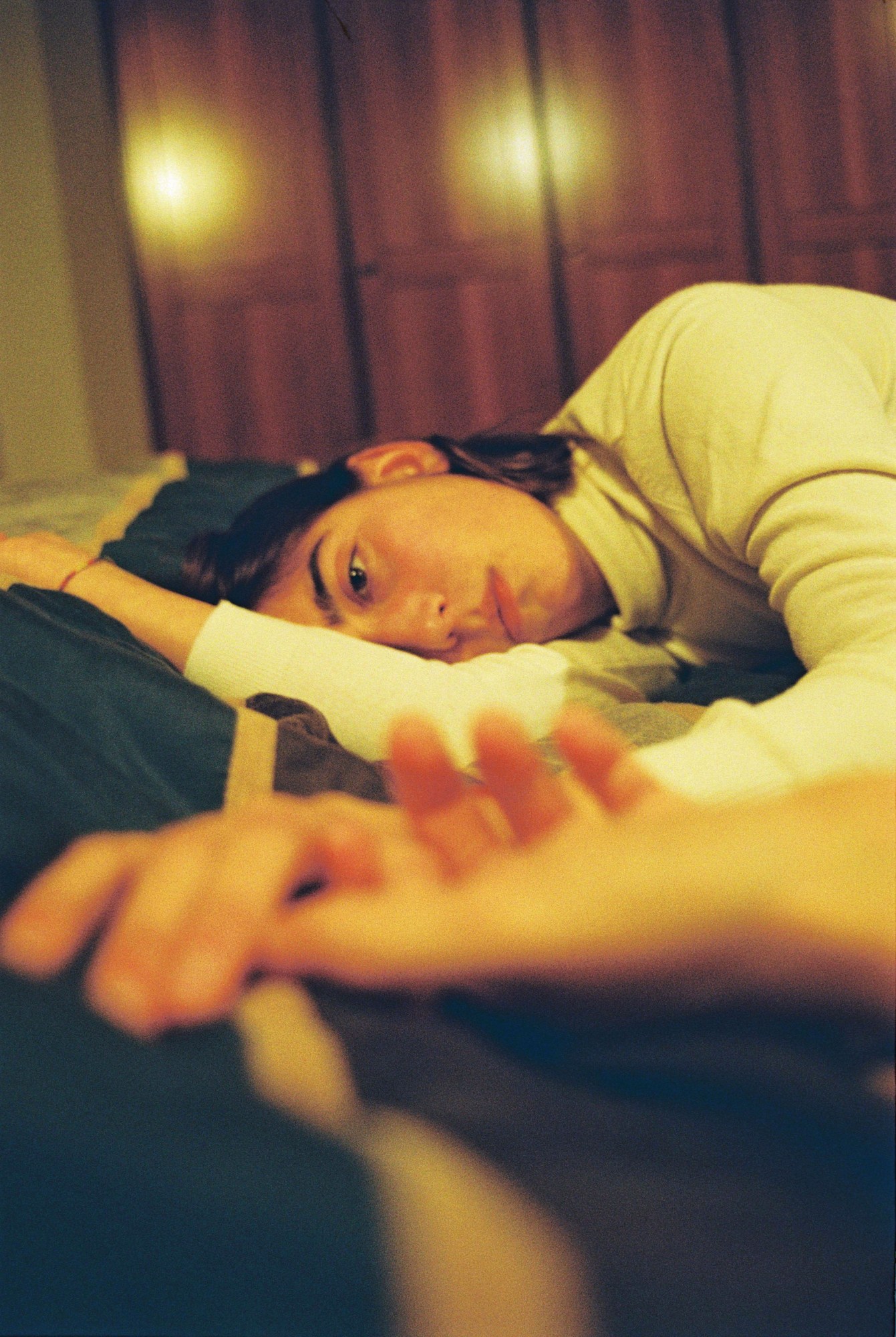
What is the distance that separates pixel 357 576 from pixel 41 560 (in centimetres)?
29

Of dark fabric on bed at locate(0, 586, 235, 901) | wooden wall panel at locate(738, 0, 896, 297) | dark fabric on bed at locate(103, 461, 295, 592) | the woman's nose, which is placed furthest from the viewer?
wooden wall panel at locate(738, 0, 896, 297)

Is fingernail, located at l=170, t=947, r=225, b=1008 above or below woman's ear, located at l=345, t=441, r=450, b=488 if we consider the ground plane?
below

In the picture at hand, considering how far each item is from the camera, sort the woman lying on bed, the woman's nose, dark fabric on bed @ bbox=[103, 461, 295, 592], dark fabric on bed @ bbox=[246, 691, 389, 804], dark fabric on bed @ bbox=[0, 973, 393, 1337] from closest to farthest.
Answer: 1. dark fabric on bed @ bbox=[0, 973, 393, 1337]
2. dark fabric on bed @ bbox=[246, 691, 389, 804]
3. the woman lying on bed
4. the woman's nose
5. dark fabric on bed @ bbox=[103, 461, 295, 592]

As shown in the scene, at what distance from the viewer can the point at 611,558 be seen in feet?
3.43

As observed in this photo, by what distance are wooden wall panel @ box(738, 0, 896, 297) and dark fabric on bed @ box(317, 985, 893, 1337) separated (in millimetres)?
3001

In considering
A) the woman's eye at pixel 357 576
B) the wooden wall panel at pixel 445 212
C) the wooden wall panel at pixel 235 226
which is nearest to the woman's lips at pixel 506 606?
the woman's eye at pixel 357 576

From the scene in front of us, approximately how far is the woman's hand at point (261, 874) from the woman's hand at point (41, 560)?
0.62 metres

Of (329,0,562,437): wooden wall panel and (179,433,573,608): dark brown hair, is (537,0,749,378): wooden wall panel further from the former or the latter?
(179,433,573,608): dark brown hair

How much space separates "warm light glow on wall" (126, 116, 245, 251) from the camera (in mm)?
2684

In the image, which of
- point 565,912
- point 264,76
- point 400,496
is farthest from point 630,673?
point 264,76

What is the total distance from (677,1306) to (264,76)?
3.04 meters

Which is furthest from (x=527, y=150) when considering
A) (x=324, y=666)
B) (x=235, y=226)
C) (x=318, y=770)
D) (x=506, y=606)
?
(x=318, y=770)

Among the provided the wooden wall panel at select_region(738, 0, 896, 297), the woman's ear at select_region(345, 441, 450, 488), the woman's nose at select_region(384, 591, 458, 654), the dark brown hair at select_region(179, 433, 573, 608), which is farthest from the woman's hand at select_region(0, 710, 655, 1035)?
the wooden wall panel at select_region(738, 0, 896, 297)

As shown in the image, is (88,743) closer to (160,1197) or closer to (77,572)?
(160,1197)
